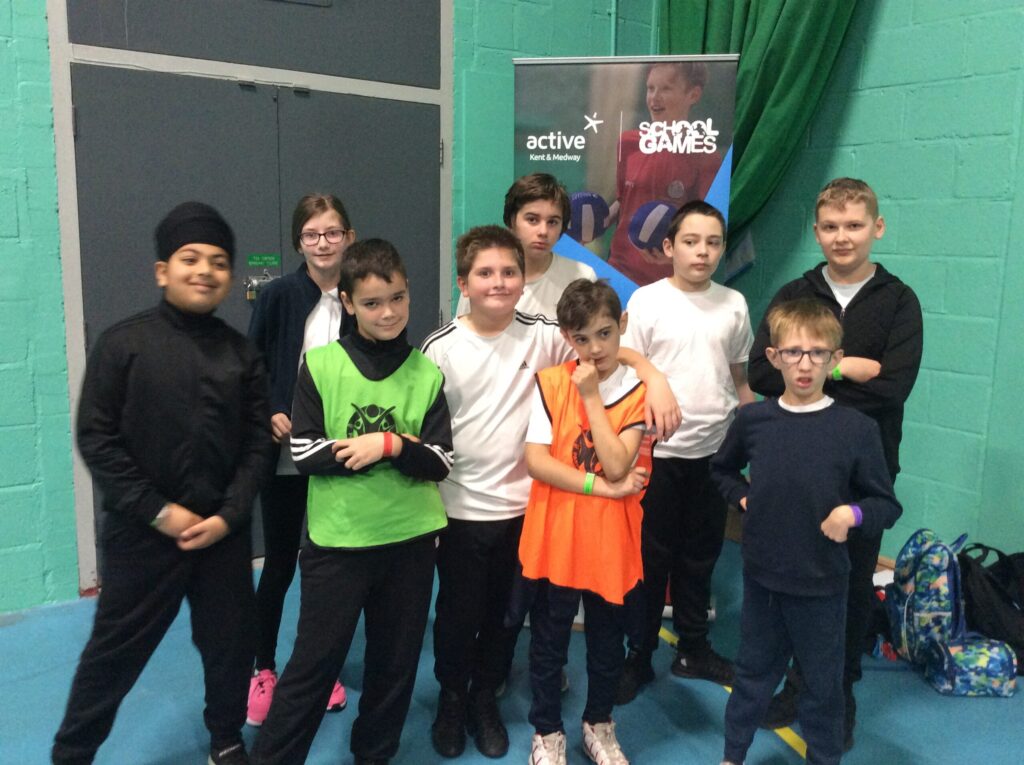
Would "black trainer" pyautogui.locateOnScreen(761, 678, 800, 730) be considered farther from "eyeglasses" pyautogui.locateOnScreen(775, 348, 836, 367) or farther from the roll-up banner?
the roll-up banner

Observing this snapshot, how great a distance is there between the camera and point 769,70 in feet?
10.4

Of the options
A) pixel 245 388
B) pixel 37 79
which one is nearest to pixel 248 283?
pixel 37 79

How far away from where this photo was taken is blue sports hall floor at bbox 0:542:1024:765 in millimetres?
1998

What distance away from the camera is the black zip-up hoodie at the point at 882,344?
190cm

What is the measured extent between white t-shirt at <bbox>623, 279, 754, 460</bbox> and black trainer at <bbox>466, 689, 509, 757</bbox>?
820 mm

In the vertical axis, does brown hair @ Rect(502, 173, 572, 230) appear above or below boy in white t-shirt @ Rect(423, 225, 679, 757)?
above

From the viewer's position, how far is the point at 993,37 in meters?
2.64

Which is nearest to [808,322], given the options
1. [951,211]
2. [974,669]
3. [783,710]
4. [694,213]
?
[694,213]

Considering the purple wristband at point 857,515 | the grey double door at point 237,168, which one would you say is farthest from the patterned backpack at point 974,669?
the grey double door at point 237,168

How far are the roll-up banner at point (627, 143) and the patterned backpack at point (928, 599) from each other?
130 centimetres

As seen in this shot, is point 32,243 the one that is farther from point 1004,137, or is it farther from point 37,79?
point 1004,137

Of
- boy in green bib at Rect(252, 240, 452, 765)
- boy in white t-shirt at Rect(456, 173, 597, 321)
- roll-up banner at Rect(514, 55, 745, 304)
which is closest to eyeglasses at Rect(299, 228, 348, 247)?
boy in green bib at Rect(252, 240, 452, 765)

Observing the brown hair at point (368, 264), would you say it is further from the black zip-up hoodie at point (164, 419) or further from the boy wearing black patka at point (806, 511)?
the boy wearing black patka at point (806, 511)

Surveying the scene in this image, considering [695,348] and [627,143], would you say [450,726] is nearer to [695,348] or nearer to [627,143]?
[695,348]
